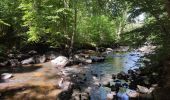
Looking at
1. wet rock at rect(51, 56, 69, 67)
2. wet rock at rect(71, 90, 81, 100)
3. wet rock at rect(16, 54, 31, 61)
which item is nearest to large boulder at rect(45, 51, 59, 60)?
wet rock at rect(16, 54, 31, 61)

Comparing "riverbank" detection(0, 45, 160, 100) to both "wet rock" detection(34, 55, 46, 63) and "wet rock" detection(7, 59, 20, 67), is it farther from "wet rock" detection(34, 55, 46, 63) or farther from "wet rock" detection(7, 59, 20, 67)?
"wet rock" detection(34, 55, 46, 63)

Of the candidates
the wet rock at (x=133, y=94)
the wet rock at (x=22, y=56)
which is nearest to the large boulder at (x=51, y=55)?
the wet rock at (x=22, y=56)

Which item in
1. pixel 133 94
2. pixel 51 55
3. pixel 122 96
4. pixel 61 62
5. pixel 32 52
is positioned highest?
pixel 32 52

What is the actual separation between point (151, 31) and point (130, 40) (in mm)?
1772

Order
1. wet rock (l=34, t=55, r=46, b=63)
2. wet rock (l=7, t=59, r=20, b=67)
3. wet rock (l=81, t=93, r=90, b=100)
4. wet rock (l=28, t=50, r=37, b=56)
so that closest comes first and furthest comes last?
wet rock (l=81, t=93, r=90, b=100) < wet rock (l=7, t=59, r=20, b=67) < wet rock (l=34, t=55, r=46, b=63) < wet rock (l=28, t=50, r=37, b=56)

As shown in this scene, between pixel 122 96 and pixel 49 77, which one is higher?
pixel 49 77

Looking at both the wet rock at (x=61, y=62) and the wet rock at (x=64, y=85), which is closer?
the wet rock at (x=64, y=85)

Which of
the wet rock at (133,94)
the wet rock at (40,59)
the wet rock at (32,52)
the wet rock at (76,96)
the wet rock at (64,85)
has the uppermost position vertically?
the wet rock at (32,52)

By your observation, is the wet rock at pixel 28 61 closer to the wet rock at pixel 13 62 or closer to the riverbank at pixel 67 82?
the wet rock at pixel 13 62

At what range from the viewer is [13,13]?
29.7 meters

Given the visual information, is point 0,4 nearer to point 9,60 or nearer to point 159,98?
point 9,60

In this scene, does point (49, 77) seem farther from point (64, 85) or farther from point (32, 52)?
point (32, 52)

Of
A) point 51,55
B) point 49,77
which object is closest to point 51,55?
point 51,55

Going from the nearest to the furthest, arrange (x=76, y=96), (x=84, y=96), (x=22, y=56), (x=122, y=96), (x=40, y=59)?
1. (x=76, y=96)
2. (x=84, y=96)
3. (x=122, y=96)
4. (x=40, y=59)
5. (x=22, y=56)
